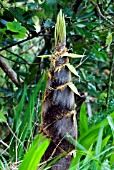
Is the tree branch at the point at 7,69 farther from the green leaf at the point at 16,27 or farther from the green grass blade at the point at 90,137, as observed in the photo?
the green grass blade at the point at 90,137

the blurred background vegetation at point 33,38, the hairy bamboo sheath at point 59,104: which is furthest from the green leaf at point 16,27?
the hairy bamboo sheath at point 59,104

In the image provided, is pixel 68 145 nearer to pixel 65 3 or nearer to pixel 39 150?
pixel 39 150

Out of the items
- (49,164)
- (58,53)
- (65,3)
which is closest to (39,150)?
(49,164)

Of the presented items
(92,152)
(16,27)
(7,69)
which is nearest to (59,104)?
(92,152)

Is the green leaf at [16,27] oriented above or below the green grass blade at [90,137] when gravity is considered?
above

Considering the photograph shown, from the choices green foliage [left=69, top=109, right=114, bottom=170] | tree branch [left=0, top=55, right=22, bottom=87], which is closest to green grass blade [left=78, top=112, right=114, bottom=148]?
green foliage [left=69, top=109, right=114, bottom=170]

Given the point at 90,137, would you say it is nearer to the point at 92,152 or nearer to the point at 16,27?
the point at 92,152

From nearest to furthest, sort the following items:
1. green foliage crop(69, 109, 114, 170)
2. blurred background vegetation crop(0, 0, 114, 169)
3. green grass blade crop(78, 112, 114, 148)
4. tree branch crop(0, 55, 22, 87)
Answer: green foliage crop(69, 109, 114, 170) < green grass blade crop(78, 112, 114, 148) < blurred background vegetation crop(0, 0, 114, 169) < tree branch crop(0, 55, 22, 87)

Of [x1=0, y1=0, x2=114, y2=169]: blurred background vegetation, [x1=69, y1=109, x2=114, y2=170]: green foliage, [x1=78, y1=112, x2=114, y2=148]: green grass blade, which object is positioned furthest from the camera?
[x1=0, y1=0, x2=114, y2=169]: blurred background vegetation

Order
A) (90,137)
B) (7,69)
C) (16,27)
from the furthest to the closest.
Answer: (7,69), (16,27), (90,137)

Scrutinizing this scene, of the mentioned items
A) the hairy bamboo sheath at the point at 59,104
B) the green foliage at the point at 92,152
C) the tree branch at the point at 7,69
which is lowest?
the green foliage at the point at 92,152

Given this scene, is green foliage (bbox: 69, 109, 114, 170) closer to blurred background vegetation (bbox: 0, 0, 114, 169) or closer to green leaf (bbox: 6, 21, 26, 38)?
blurred background vegetation (bbox: 0, 0, 114, 169)
